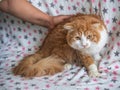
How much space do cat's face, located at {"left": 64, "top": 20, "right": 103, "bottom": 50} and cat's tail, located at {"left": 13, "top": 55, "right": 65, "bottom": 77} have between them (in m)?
0.17

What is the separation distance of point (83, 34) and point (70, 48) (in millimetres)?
184

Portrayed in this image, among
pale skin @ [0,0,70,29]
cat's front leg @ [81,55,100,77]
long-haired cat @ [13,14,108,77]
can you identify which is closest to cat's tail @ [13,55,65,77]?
long-haired cat @ [13,14,108,77]

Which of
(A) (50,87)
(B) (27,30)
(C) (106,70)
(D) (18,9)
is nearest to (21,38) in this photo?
(B) (27,30)

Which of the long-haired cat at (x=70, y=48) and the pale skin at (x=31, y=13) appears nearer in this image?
the long-haired cat at (x=70, y=48)

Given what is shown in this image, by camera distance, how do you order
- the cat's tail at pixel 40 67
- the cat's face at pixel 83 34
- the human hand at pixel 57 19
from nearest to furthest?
the cat's face at pixel 83 34, the cat's tail at pixel 40 67, the human hand at pixel 57 19

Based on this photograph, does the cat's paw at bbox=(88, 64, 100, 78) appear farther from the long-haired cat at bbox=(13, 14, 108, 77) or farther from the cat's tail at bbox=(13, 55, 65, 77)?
the cat's tail at bbox=(13, 55, 65, 77)

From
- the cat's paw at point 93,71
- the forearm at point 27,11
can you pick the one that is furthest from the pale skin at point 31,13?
the cat's paw at point 93,71

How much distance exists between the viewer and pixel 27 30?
1.63m

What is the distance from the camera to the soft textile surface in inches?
47.0

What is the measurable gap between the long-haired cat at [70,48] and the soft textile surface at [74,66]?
0.04 metres

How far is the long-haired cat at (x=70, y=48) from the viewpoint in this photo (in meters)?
1.21

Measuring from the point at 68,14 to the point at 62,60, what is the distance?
289mm

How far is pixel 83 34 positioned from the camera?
3.91 feet

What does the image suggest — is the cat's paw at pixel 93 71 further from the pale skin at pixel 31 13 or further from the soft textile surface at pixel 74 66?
the pale skin at pixel 31 13
